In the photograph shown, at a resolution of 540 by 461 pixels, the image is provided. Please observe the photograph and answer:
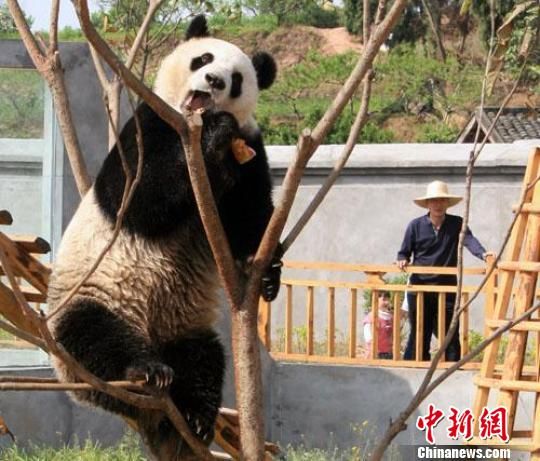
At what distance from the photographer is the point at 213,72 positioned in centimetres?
378

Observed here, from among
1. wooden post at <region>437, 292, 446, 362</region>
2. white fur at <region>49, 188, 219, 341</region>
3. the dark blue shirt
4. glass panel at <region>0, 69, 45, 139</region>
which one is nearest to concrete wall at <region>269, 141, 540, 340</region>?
the dark blue shirt

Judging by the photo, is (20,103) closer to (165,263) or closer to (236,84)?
(236,84)

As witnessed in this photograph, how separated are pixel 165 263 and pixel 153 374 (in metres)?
0.63

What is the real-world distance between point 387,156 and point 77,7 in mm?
9831

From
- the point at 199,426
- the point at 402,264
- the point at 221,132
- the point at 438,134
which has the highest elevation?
the point at 221,132

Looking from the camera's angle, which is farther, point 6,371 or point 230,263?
point 6,371

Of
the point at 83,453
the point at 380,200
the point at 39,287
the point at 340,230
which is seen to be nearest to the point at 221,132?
the point at 39,287

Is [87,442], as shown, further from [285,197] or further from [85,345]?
[285,197]

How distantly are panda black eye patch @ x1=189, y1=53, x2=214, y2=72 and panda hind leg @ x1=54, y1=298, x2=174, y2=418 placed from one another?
0.88 m

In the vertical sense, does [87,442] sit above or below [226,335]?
below

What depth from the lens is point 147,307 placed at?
3.57 meters

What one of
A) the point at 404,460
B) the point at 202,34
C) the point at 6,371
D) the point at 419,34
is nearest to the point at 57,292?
the point at 202,34

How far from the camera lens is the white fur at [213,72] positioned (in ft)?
12.5

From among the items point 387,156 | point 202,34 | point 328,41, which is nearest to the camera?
point 202,34
